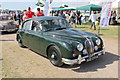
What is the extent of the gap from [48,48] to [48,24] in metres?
1.08

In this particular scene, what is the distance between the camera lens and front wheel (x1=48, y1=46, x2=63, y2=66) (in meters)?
4.36

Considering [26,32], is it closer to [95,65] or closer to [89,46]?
[89,46]

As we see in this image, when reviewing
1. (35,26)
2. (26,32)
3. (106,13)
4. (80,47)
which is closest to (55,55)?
(80,47)

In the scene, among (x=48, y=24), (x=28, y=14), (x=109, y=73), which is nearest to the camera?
(x=109, y=73)

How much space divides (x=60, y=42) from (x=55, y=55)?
20.7 inches

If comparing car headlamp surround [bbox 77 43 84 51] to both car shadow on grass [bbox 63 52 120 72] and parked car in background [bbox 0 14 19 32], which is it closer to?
car shadow on grass [bbox 63 52 120 72]

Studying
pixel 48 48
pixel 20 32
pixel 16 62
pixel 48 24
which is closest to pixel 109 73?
pixel 48 48

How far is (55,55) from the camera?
4535mm

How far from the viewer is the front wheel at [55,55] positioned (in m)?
4.36

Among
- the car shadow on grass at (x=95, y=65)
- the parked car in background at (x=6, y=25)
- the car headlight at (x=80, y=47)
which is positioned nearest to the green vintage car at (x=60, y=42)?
the car headlight at (x=80, y=47)

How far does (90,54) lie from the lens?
4395 mm

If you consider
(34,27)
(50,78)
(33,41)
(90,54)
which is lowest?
(50,78)

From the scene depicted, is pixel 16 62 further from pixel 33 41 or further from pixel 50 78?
pixel 50 78

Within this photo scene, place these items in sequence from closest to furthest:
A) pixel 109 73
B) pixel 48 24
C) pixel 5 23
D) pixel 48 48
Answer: pixel 109 73 → pixel 48 48 → pixel 48 24 → pixel 5 23
